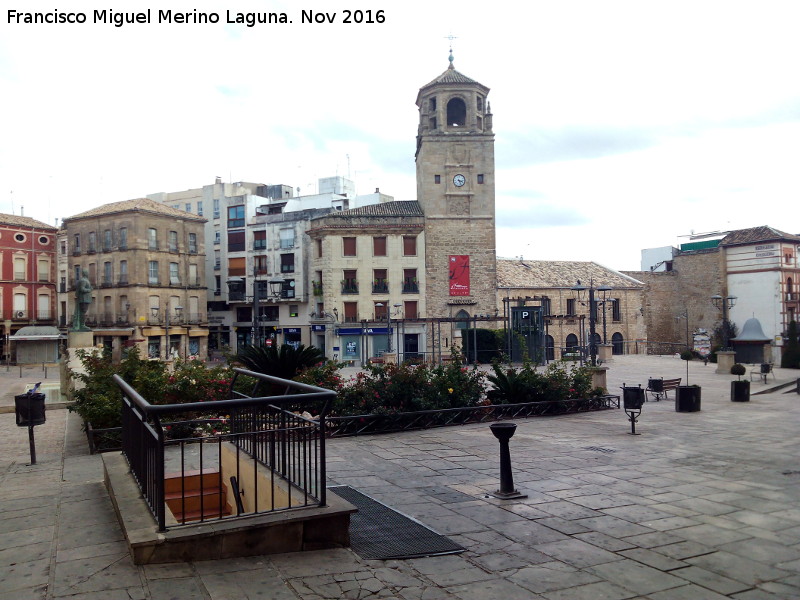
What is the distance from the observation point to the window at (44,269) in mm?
53750

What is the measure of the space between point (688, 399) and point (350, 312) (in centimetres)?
3004

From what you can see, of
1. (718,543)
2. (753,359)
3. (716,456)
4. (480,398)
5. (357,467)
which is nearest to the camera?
(718,543)

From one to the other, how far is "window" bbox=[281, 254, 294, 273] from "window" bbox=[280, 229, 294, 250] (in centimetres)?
75

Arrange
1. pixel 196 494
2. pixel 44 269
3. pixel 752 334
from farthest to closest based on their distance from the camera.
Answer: pixel 44 269 < pixel 752 334 < pixel 196 494

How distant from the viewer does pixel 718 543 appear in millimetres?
5660

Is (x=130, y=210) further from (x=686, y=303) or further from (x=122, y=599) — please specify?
(x=122, y=599)

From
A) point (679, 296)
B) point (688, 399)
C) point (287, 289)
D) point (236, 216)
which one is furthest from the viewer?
point (236, 216)

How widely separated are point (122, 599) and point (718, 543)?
187 inches

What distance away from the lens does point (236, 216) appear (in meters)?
56.8

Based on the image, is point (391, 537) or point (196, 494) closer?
point (391, 537)

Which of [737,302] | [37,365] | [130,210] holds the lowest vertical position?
[37,365]

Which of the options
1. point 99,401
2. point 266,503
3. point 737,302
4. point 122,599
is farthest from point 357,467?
point 737,302

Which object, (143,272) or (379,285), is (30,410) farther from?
(143,272)

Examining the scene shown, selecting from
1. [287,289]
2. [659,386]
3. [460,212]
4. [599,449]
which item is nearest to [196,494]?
[599,449]
